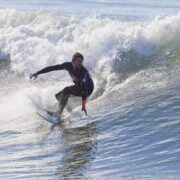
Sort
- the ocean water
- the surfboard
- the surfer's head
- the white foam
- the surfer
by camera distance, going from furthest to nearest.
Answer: the white foam
the surfer
the surfer's head
the surfboard
the ocean water

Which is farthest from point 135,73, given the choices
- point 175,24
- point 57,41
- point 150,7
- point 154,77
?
point 150,7

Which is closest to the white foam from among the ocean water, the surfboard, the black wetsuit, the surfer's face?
the ocean water

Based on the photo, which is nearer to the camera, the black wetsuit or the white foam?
the black wetsuit

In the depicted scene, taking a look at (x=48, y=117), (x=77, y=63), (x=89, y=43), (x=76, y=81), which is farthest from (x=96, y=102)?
(x=89, y=43)

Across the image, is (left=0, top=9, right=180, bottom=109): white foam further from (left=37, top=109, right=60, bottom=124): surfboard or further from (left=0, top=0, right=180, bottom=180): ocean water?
(left=37, top=109, right=60, bottom=124): surfboard

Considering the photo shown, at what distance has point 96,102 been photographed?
9703 mm

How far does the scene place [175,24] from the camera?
14.4 m

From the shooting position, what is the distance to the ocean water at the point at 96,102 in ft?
18.8

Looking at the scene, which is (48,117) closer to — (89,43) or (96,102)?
(96,102)

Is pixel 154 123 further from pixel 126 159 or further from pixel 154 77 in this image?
pixel 154 77

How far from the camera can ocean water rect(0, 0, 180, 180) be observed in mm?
5730

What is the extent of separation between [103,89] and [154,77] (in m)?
1.32

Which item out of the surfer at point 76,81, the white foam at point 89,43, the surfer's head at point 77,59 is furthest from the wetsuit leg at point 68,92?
Result: the white foam at point 89,43

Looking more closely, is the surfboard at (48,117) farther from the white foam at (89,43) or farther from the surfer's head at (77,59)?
the white foam at (89,43)
